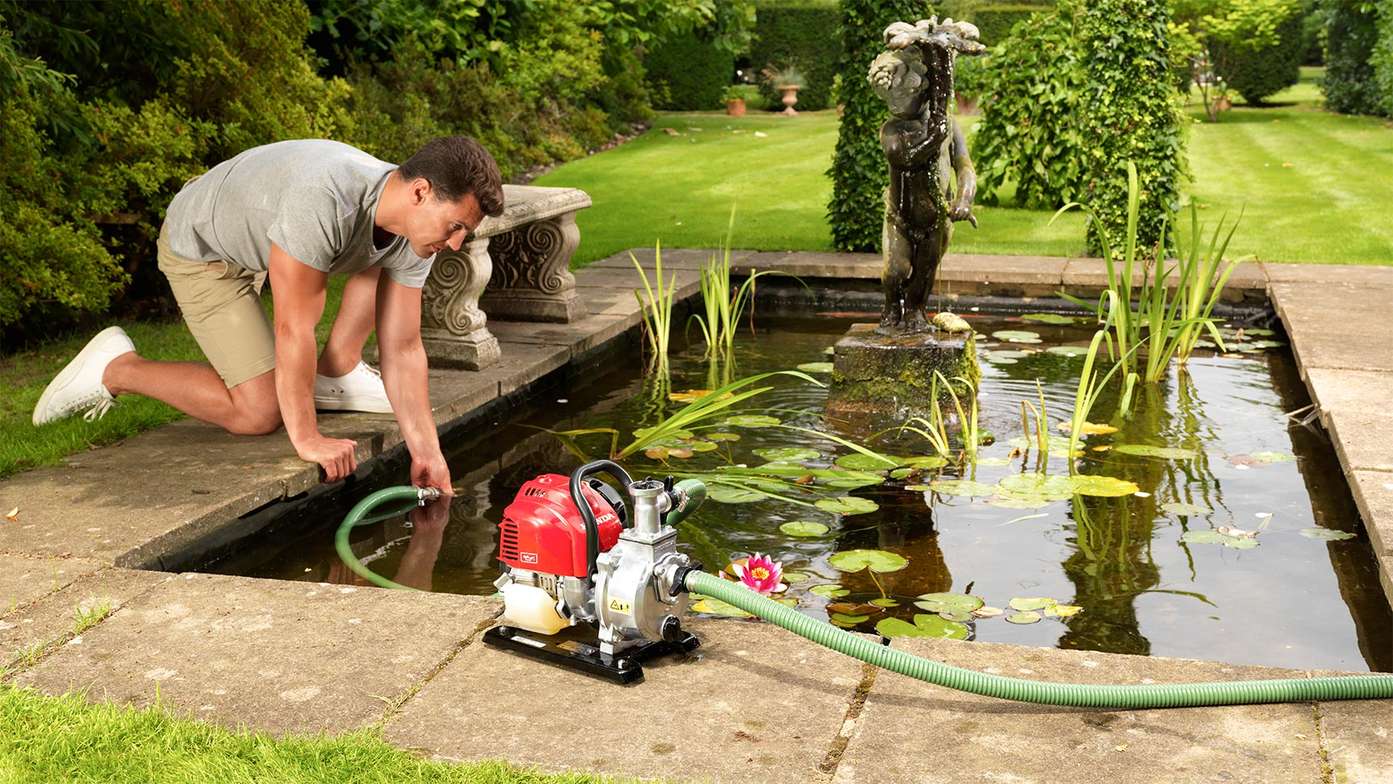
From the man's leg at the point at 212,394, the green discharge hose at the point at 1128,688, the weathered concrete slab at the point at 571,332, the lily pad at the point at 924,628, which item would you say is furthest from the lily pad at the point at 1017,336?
the green discharge hose at the point at 1128,688

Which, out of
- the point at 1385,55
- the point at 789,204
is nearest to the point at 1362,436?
the point at 789,204

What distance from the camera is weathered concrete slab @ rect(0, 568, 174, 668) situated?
2.81 meters

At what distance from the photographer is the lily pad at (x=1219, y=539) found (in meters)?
3.85

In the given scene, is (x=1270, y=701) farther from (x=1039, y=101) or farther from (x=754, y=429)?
(x=1039, y=101)

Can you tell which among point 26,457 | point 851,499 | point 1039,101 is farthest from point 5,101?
point 1039,101

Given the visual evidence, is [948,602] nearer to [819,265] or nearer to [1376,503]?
[1376,503]

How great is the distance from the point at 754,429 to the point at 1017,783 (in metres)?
2.89

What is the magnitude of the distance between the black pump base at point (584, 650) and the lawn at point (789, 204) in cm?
199

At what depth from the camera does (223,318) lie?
422cm

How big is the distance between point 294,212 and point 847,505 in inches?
69.7

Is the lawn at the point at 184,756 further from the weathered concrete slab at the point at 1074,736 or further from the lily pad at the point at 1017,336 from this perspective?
the lily pad at the point at 1017,336

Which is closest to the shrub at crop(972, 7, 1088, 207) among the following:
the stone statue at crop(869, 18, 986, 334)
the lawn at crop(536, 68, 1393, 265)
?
the lawn at crop(536, 68, 1393, 265)

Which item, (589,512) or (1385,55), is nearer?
(589,512)

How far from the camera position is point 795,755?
2328 millimetres
